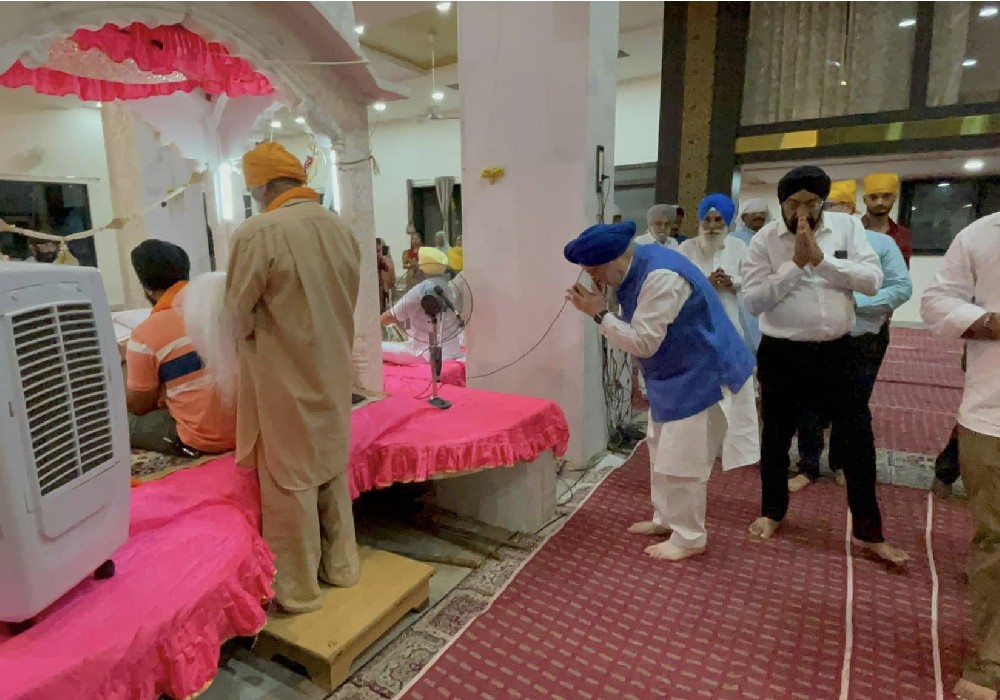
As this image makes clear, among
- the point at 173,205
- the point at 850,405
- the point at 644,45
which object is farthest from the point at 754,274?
the point at 644,45

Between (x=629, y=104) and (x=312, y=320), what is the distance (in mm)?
8044

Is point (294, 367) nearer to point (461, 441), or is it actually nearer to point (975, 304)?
point (461, 441)

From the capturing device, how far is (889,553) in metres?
2.28

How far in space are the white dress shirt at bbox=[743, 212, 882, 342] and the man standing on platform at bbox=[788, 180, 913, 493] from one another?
1.04 ft

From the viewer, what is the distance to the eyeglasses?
218 cm

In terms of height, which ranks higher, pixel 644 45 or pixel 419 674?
pixel 644 45

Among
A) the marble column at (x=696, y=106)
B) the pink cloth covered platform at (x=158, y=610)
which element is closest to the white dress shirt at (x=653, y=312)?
the pink cloth covered platform at (x=158, y=610)

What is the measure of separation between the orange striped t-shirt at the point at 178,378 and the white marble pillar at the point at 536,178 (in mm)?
1780

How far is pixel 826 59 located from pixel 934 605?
5.15m

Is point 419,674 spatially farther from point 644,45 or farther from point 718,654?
point 644,45

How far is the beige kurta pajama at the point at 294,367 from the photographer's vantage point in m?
1.67

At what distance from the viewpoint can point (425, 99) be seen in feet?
29.9

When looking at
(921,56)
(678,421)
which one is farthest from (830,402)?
(921,56)

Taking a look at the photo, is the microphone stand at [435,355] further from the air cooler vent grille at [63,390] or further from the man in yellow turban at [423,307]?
the air cooler vent grille at [63,390]
